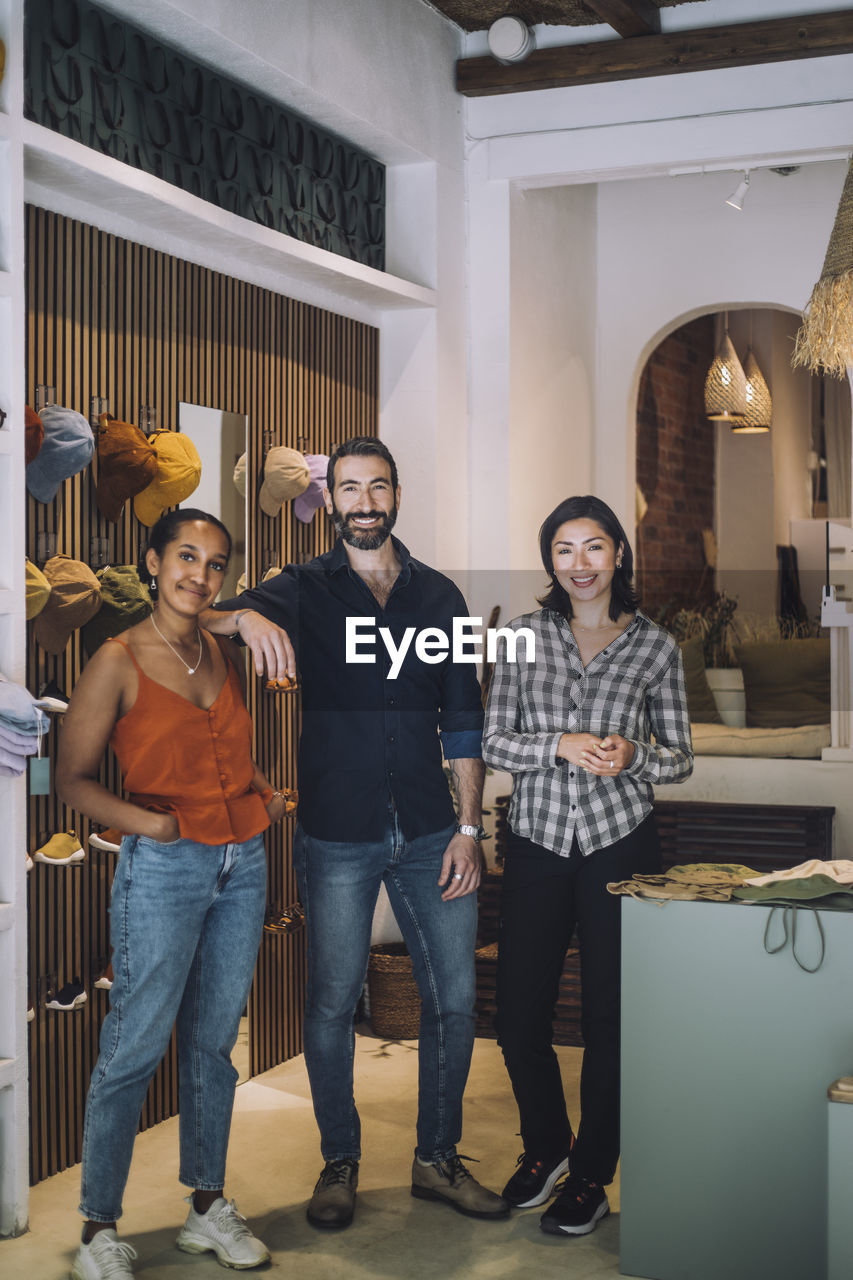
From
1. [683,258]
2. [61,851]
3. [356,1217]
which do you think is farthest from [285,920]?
[683,258]

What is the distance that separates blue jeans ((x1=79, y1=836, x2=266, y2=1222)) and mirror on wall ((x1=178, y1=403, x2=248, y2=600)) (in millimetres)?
1327

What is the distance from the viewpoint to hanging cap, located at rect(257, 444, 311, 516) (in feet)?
14.9

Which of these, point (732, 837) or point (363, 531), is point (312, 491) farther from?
point (732, 837)

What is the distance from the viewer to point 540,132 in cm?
540

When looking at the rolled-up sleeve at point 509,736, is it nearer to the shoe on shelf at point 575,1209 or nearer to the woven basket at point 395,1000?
the shoe on shelf at point 575,1209

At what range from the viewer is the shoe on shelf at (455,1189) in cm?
338

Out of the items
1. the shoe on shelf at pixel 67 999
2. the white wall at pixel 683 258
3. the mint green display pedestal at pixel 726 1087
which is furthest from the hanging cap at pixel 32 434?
the white wall at pixel 683 258

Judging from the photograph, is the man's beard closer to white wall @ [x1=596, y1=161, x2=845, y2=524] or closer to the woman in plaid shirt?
the woman in plaid shirt

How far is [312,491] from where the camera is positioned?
474 cm

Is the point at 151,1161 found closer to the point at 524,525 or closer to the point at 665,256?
the point at 524,525

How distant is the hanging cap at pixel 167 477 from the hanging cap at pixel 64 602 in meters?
0.35

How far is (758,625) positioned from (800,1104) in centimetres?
470

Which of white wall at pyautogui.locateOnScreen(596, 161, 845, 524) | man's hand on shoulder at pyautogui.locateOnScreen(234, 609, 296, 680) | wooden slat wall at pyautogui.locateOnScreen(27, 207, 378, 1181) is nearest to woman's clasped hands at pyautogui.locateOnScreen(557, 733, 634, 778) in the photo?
man's hand on shoulder at pyautogui.locateOnScreen(234, 609, 296, 680)

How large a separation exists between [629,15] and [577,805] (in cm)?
309
